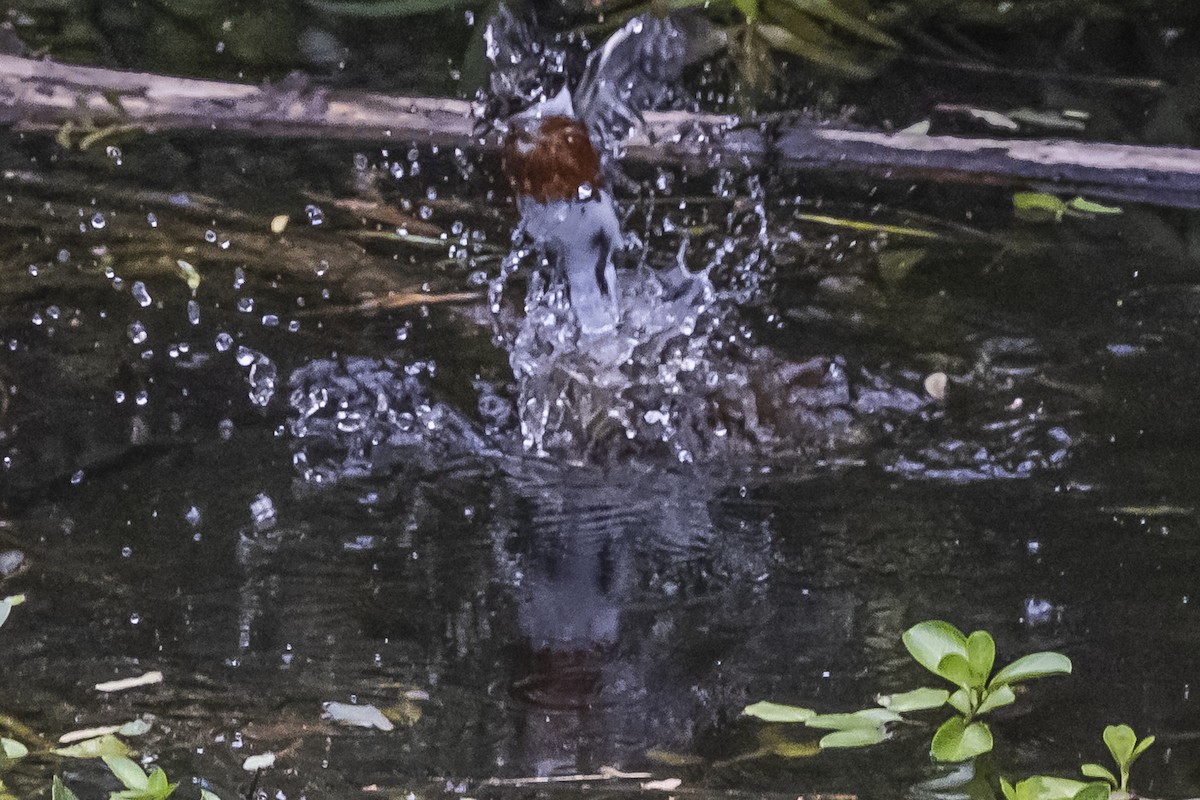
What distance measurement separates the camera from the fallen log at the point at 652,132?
6.46 feet

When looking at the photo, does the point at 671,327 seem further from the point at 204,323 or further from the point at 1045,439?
the point at 204,323

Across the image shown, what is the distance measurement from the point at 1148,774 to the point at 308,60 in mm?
2050

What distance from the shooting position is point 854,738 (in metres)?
0.86

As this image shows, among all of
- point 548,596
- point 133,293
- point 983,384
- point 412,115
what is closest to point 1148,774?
point 548,596

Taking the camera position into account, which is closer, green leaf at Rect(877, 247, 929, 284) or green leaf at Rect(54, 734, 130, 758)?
green leaf at Rect(54, 734, 130, 758)

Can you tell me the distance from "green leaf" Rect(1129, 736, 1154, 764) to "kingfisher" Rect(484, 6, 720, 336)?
869 mm

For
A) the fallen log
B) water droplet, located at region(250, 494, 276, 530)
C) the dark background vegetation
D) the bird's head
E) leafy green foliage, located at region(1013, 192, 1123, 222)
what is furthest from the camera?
the dark background vegetation

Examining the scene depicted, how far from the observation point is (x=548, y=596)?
3.50 ft

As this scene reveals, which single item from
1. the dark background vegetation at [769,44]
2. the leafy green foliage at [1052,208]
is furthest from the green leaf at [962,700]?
the dark background vegetation at [769,44]

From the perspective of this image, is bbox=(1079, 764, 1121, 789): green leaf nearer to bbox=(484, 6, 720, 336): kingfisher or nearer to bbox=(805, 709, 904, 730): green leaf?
bbox=(805, 709, 904, 730): green leaf

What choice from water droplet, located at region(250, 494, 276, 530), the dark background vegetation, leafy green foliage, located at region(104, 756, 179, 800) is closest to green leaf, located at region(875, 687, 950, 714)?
leafy green foliage, located at region(104, 756, 179, 800)

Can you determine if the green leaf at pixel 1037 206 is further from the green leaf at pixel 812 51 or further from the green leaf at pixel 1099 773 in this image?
the green leaf at pixel 1099 773

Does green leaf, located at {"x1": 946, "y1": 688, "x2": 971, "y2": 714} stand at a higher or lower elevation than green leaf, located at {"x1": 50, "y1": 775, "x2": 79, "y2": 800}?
higher

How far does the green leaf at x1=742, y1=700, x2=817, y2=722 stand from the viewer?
0.89 meters
